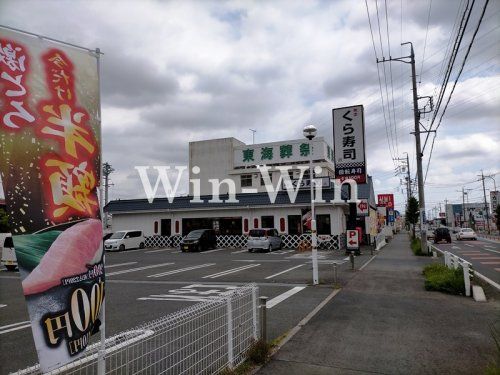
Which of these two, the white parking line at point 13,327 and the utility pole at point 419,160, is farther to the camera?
the utility pole at point 419,160

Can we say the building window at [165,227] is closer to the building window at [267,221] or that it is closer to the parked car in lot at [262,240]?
the building window at [267,221]

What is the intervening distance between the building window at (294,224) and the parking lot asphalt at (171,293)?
37.8ft

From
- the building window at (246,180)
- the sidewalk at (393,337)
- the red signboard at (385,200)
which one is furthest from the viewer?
the red signboard at (385,200)

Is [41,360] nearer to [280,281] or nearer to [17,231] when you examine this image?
[17,231]

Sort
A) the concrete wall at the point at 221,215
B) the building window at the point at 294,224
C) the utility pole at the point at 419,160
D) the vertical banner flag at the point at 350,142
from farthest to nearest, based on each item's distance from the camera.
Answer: the building window at the point at 294,224 → the concrete wall at the point at 221,215 → the utility pole at the point at 419,160 → the vertical banner flag at the point at 350,142

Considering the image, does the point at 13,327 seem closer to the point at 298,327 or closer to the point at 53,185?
the point at 298,327

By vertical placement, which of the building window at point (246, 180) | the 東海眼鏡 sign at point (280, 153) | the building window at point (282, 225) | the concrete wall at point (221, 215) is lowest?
the building window at point (282, 225)

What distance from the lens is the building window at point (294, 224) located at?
28828 millimetres

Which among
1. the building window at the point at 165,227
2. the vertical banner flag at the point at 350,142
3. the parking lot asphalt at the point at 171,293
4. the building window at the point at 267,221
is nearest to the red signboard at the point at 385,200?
the building window at the point at 267,221

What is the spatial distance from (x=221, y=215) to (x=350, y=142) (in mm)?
17741

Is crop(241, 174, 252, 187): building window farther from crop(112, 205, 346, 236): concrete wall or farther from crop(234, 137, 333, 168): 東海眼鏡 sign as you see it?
crop(112, 205, 346, 236): concrete wall

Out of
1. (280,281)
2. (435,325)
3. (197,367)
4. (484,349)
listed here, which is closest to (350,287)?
(280,281)

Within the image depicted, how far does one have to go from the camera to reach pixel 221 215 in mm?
31125

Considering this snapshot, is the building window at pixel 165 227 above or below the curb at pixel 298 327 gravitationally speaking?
above
